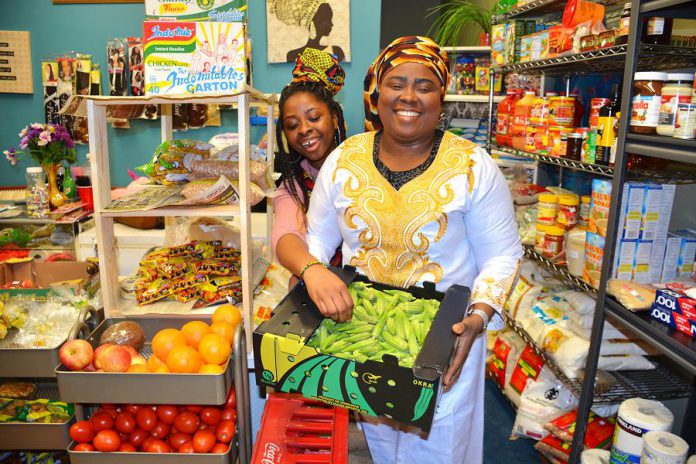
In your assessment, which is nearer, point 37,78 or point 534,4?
point 534,4

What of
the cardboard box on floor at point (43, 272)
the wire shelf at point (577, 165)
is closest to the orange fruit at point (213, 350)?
the cardboard box on floor at point (43, 272)

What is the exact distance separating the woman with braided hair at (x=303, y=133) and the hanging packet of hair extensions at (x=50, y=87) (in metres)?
2.78

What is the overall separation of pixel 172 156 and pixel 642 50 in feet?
5.86

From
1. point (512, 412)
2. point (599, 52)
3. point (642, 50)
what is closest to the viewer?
point (642, 50)

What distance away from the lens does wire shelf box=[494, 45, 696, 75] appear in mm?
1782

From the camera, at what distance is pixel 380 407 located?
3.76ft

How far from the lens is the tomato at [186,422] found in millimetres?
1650

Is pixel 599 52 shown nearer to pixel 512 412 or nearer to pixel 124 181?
pixel 512 412

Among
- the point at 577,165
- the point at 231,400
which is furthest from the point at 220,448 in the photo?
the point at 577,165

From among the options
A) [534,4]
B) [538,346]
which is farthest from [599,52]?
[538,346]

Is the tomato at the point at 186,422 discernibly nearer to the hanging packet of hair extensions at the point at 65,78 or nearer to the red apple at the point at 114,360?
the red apple at the point at 114,360

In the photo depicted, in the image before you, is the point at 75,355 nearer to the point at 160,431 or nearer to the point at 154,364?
the point at 154,364

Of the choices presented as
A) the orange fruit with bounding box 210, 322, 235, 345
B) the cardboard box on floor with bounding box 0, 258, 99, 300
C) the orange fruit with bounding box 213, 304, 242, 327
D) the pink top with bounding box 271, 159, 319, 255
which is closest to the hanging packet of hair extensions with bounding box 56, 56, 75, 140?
the cardboard box on floor with bounding box 0, 258, 99, 300

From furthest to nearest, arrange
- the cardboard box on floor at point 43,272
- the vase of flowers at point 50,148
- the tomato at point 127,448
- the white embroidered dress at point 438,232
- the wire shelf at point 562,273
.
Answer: the vase of flowers at point 50,148 → the cardboard box on floor at point 43,272 → the wire shelf at point 562,273 → the tomato at point 127,448 → the white embroidered dress at point 438,232
